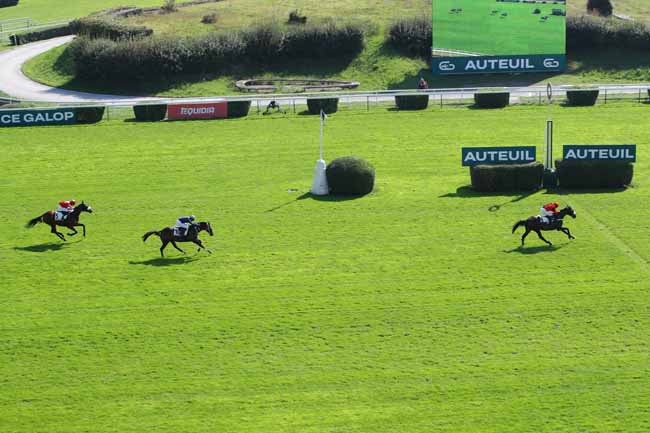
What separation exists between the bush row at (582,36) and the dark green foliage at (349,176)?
103ft

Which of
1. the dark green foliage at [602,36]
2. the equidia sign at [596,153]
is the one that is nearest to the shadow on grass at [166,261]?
the equidia sign at [596,153]

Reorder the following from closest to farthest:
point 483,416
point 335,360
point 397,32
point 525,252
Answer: point 483,416, point 335,360, point 525,252, point 397,32

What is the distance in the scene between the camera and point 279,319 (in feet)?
91.9

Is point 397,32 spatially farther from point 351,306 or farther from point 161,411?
point 161,411

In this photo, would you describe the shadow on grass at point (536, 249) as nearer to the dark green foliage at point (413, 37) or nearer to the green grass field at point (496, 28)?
the green grass field at point (496, 28)

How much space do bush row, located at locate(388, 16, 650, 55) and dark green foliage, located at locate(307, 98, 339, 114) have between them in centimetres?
1524

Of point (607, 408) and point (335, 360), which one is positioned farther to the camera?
point (335, 360)

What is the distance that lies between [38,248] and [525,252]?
1580 cm

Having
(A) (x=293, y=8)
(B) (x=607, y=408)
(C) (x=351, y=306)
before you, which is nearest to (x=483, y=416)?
(B) (x=607, y=408)

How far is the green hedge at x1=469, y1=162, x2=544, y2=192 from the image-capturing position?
40125 mm

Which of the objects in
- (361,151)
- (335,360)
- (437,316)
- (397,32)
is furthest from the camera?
(397,32)

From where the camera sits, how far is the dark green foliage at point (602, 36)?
70625 mm

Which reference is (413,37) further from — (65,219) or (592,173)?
(65,219)

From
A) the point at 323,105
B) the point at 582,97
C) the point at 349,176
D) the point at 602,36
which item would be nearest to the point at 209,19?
the point at 323,105
